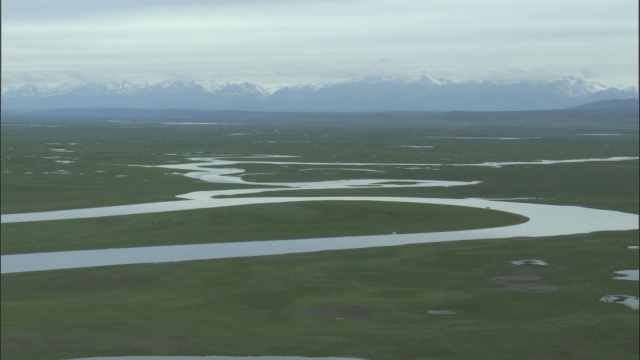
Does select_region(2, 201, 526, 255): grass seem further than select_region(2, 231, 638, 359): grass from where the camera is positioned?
Yes

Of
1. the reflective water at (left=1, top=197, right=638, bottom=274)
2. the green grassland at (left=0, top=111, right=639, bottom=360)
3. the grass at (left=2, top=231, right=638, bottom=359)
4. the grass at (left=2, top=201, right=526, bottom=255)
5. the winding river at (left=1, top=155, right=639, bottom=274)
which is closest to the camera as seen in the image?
the grass at (left=2, top=231, right=638, bottom=359)

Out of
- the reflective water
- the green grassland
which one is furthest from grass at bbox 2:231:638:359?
the reflective water

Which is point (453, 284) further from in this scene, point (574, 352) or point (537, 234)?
point (537, 234)

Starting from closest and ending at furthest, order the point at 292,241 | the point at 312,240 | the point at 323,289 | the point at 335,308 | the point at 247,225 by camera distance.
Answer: the point at 335,308 → the point at 323,289 → the point at 292,241 → the point at 312,240 → the point at 247,225

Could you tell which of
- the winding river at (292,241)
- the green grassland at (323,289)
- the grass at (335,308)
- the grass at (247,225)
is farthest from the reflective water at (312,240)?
the grass at (335,308)

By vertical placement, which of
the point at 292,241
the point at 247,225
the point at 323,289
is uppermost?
the point at 323,289

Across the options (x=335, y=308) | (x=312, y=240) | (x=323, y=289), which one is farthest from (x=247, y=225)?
(x=335, y=308)

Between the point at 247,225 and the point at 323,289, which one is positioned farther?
the point at 247,225

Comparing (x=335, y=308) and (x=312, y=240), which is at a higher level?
(x=335, y=308)

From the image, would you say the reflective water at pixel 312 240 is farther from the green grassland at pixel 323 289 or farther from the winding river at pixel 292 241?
the green grassland at pixel 323 289

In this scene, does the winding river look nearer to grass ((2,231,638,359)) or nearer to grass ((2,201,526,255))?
grass ((2,201,526,255))

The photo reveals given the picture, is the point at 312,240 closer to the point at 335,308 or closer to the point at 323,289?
the point at 323,289
